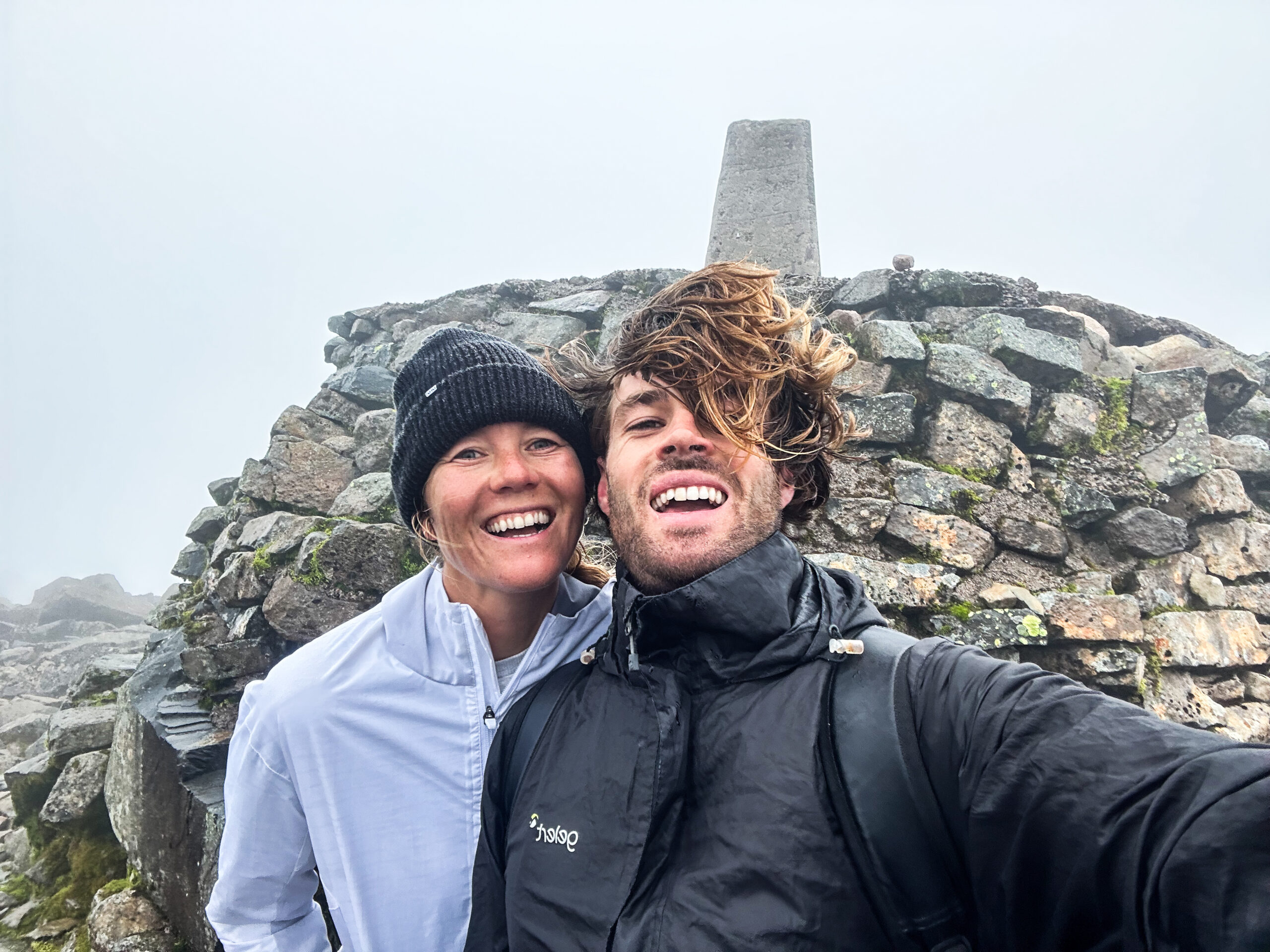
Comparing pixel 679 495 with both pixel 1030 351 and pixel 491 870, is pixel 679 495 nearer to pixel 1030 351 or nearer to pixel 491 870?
pixel 491 870

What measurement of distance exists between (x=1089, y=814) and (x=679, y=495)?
73.6 inches

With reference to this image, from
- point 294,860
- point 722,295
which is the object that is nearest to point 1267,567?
point 722,295

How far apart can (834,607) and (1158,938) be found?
132 cm

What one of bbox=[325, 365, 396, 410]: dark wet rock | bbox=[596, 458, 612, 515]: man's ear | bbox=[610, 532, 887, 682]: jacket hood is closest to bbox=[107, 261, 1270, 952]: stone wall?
bbox=[325, 365, 396, 410]: dark wet rock

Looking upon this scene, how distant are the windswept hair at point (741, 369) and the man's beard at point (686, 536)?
0.67 ft

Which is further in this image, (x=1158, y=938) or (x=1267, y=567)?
(x=1267, y=567)

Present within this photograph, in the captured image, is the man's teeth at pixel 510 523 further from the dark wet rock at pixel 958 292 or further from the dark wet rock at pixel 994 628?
the dark wet rock at pixel 958 292

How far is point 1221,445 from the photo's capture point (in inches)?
469

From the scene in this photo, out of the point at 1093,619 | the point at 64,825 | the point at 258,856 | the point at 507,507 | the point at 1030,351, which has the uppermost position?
the point at 507,507

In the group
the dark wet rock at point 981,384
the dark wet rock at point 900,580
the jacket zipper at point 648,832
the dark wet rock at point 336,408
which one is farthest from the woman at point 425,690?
the dark wet rock at point 336,408

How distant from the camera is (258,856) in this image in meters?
3.38

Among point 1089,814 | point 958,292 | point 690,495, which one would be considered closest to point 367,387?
point 958,292

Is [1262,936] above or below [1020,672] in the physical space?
below

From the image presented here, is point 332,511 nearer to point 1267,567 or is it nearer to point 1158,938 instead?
point 1158,938
